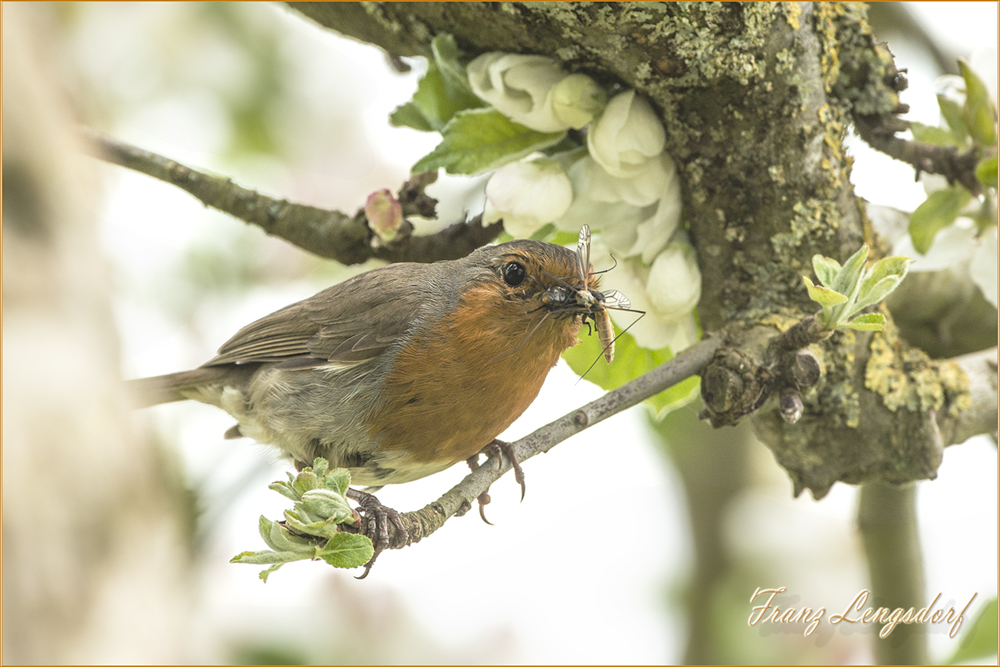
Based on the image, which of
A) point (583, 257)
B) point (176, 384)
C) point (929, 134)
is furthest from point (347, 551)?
point (929, 134)

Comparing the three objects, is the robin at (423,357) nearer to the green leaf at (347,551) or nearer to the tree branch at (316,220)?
the tree branch at (316,220)

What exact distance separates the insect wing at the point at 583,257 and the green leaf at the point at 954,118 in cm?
84

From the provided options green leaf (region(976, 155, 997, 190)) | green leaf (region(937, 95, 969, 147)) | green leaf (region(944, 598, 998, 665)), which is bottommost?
green leaf (region(944, 598, 998, 665))

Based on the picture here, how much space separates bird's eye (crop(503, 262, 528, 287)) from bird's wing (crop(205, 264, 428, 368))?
248mm

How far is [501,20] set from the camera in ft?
3.78

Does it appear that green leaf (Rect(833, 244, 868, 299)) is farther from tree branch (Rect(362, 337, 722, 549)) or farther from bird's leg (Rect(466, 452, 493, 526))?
bird's leg (Rect(466, 452, 493, 526))

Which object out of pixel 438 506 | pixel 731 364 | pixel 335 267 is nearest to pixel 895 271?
pixel 731 364

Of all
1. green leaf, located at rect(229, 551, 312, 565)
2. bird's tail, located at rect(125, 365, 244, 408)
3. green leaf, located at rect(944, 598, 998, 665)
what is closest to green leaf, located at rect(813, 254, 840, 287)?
green leaf, located at rect(229, 551, 312, 565)

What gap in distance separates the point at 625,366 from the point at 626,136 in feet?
1.27

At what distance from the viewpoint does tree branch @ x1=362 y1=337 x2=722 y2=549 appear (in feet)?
2.94

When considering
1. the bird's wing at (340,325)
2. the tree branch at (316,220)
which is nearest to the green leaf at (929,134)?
the tree branch at (316,220)

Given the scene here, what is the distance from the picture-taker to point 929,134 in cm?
140

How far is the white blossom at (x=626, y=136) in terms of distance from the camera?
3.67 ft

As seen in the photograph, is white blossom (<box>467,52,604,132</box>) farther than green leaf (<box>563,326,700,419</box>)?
No
